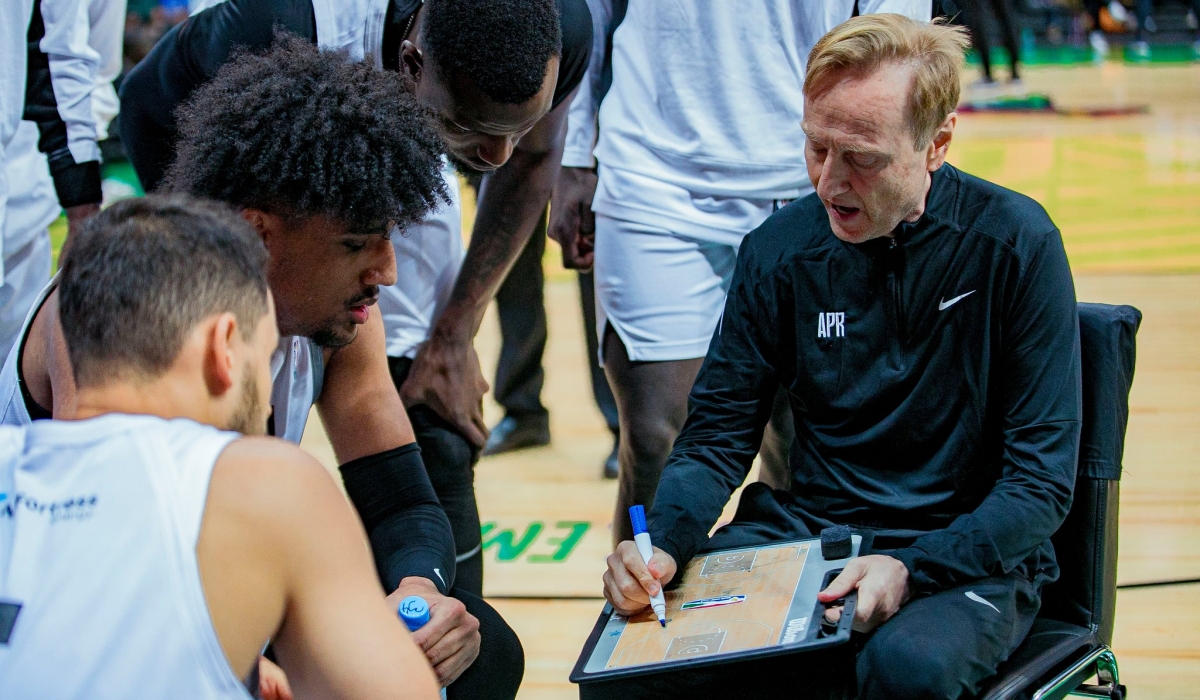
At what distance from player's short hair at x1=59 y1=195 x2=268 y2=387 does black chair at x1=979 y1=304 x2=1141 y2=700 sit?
→ 128 cm

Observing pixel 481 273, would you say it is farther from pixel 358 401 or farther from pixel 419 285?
pixel 358 401

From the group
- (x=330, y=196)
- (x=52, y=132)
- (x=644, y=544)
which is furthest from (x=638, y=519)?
(x=52, y=132)

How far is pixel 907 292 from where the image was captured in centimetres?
202

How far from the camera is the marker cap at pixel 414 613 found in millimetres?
1809

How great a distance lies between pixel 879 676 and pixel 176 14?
39.2 feet

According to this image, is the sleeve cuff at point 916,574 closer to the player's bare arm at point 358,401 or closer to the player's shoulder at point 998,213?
the player's shoulder at point 998,213

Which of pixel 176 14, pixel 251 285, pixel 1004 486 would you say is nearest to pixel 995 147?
pixel 176 14

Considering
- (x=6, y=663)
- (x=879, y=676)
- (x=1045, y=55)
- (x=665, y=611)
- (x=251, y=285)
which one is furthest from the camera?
(x=1045, y=55)

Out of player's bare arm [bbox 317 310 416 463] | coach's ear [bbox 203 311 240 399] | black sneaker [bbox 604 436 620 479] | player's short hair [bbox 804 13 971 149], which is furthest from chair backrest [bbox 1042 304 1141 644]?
black sneaker [bbox 604 436 620 479]

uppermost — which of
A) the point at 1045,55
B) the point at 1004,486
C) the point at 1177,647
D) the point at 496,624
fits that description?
the point at 1004,486

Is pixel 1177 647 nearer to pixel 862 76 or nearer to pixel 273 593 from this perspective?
pixel 862 76

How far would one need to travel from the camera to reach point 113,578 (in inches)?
45.8

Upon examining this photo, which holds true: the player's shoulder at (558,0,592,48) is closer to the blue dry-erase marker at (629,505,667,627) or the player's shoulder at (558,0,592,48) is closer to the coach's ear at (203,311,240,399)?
the blue dry-erase marker at (629,505,667,627)

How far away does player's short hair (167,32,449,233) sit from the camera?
5.72 feet
